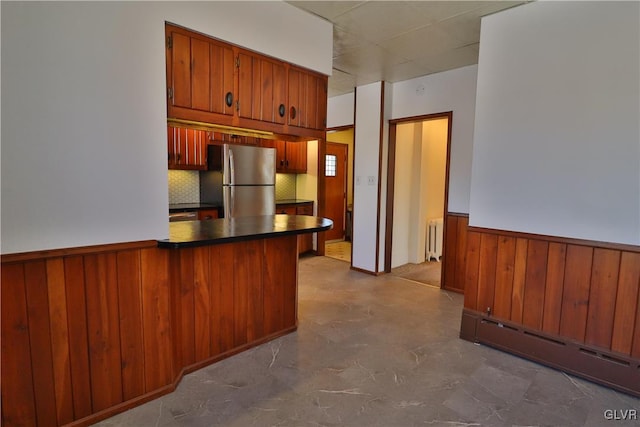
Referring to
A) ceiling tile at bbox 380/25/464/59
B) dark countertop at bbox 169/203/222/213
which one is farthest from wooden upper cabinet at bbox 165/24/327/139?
dark countertop at bbox 169/203/222/213

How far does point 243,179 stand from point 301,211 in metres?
1.36

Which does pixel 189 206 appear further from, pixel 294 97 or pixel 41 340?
pixel 41 340

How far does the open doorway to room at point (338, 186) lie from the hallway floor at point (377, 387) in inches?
151

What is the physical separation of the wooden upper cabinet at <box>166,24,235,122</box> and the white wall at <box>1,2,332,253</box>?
0.39 ft

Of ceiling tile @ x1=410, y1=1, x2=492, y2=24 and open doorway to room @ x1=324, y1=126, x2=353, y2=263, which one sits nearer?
ceiling tile @ x1=410, y1=1, x2=492, y2=24

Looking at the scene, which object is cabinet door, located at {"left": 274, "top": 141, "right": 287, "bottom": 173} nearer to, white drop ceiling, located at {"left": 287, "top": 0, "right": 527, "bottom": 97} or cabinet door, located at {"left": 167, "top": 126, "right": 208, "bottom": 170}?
cabinet door, located at {"left": 167, "top": 126, "right": 208, "bottom": 170}

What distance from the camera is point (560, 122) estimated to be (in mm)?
2365

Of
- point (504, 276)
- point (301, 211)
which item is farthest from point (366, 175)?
point (504, 276)

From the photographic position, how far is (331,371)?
2326 mm

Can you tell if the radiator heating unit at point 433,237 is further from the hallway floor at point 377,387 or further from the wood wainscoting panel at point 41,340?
the wood wainscoting panel at point 41,340

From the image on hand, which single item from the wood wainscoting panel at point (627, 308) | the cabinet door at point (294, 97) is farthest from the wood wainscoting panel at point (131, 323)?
the wood wainscoting panel at point (627, 308)

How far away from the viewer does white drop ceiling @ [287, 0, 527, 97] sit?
259 centimetres

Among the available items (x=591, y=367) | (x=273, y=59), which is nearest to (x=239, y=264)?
(x=273, y=59)

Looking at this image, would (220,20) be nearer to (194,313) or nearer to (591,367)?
(194,313)
